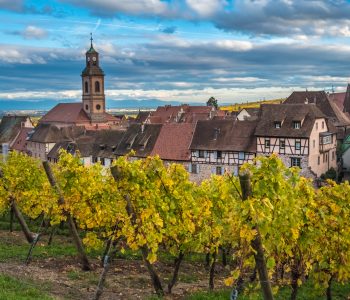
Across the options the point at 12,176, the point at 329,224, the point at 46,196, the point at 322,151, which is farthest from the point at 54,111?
the point at 329,224

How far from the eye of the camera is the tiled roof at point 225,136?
1953 inches

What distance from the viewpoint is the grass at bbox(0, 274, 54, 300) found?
40.2ft

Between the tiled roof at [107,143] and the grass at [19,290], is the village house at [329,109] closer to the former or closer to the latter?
the tiled roof at [107,143]

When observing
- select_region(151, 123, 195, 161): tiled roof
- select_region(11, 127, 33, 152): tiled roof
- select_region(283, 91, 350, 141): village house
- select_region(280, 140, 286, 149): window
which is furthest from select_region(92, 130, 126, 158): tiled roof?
select_region(283, 91, 350, 141): village house

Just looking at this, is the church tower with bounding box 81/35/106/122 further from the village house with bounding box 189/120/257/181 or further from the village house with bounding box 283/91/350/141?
the village house with bounding box 189/120/257/181

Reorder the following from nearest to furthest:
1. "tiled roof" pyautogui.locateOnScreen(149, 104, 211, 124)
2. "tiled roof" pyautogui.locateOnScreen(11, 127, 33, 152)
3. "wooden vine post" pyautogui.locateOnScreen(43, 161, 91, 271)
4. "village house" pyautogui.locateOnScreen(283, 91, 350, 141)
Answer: "wooden vine post" pyautogui.locateOnScreen(43, 161, 91, 271), "village house" pyautogui.locateOnScreen(283, 91, 350, 141), "tiled roof" pyautogui.locateOnScreen(11, 127, 33, 152), "tiled roof" pyautogui.locateOnScreen(149, 104, 211, 124)

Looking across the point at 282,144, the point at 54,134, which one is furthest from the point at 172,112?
the point at 282,144

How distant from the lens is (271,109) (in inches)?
1976

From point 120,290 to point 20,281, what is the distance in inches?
127

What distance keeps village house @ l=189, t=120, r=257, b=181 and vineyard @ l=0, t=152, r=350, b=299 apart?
96.4ft

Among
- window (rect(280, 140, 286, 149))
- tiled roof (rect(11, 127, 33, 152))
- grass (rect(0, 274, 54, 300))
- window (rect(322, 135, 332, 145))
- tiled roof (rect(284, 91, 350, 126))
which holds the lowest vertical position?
grass (rect(0, 274, 54, 300))

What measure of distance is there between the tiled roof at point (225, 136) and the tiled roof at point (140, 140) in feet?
17.9

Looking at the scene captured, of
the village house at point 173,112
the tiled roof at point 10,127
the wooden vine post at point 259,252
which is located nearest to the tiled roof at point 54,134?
the tiled roof at point 10,127

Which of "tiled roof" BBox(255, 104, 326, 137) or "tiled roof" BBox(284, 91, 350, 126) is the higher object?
"tiled roof" BBox(284, 91, 350, 126)
